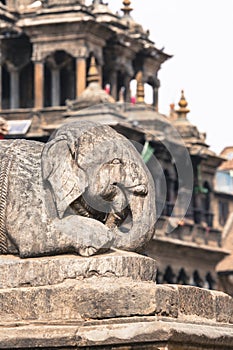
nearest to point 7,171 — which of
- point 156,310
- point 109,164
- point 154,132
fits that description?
point 109,164

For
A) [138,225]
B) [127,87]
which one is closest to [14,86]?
[127,87]

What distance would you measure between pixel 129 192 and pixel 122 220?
16cm

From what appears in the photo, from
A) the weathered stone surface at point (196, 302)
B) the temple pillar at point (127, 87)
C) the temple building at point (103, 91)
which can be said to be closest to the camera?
the weathered stone surface at point (196, 302)

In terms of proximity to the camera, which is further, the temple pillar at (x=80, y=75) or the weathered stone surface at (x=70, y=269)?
the temple pillar at (x=80, y=75)

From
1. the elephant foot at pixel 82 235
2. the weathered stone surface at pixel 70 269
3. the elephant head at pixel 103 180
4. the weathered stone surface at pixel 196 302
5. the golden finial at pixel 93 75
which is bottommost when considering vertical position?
the weathered stone surface at pixel 196 302

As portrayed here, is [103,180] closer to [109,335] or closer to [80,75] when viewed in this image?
[109,335]

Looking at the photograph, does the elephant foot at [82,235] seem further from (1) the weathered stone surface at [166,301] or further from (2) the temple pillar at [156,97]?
(2) the temple pillar at [156,97]

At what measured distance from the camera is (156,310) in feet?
31.2

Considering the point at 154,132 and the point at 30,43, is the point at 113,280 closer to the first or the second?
the point at 154,132

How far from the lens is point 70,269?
979 cm

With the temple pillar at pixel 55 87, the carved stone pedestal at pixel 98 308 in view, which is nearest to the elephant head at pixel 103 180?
the carved stone pedestal at pixel 98 308

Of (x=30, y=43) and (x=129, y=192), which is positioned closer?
(x=129, y=192)

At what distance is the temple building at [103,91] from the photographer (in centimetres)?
6066

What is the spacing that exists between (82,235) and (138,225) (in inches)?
14.5
